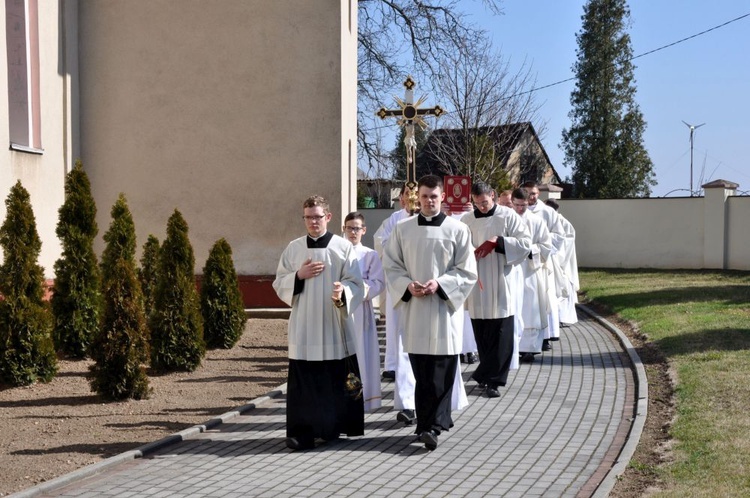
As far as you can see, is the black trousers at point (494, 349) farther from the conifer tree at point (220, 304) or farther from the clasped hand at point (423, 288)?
the conifer tree at point (220, 304)

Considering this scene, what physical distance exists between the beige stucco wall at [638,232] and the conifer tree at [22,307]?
874 inches

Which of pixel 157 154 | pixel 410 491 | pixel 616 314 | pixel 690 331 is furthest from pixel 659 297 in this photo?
pixel 410 491

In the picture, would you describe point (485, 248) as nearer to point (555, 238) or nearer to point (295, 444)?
point (295, 444)

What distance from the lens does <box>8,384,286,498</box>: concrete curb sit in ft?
21.7

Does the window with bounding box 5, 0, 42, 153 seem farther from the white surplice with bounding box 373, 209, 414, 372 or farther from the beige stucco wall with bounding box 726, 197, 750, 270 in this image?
the beige stucco wall with bounding box 726, 197, 750, 270

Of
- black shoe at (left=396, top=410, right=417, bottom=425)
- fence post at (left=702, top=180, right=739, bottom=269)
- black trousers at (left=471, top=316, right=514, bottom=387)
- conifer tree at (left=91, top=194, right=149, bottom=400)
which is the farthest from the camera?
fence post at (left=702, top=180, right=739, bottom=269)

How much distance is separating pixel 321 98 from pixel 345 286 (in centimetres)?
927

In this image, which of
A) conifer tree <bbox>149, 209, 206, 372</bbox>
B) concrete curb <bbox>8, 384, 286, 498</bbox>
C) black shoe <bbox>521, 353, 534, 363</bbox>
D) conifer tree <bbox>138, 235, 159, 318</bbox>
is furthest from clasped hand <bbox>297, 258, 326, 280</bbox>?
conifer tree <bbox>138, 235, 159, 318</bbox>

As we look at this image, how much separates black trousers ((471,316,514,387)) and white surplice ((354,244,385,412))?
161cm

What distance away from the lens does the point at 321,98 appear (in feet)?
55.4

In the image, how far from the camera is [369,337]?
888cm

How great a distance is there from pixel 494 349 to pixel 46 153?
26.0 ft

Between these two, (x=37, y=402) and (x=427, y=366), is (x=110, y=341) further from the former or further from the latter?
(x=427, y=366)

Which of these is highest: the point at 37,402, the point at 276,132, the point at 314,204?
the point at 276,132
